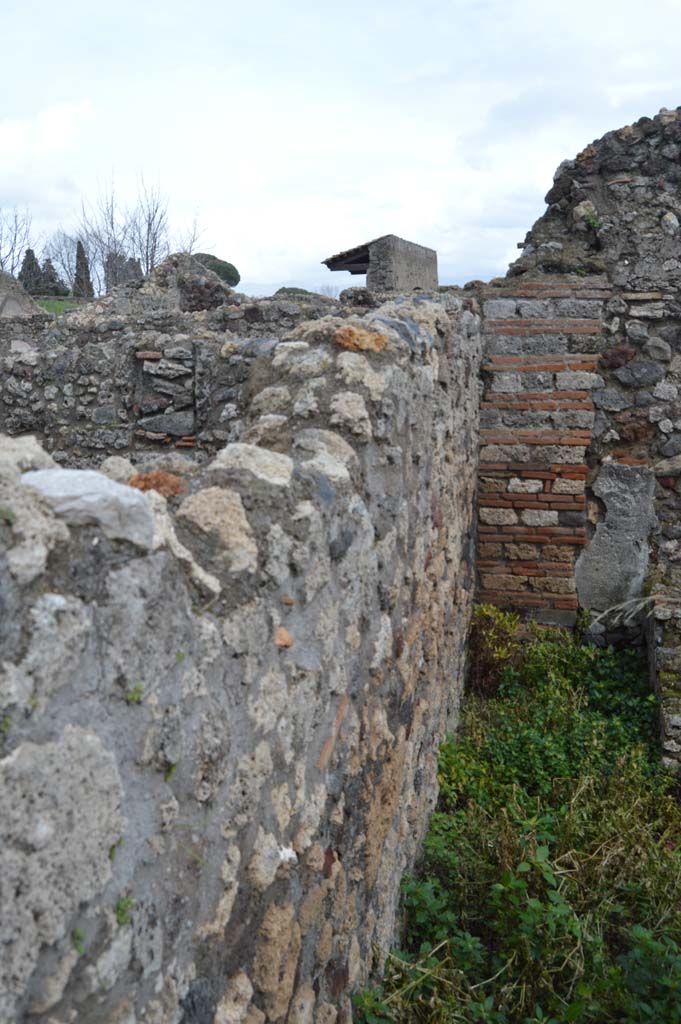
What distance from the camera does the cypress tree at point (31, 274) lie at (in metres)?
24.9

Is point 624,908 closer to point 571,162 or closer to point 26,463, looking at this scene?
point 26,463

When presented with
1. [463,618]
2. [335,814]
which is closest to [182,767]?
[335,814]

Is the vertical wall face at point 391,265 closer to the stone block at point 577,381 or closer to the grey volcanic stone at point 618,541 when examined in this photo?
the stone block at point 577,381

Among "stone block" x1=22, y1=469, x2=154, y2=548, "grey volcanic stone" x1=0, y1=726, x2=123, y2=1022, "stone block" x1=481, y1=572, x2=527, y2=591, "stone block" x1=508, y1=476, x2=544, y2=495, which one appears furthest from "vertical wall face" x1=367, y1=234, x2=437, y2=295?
"grey volcanic stone" x1=0, y1=726, x2=123, y2=1022

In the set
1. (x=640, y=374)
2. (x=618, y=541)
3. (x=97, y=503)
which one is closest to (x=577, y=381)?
(x=640, y=374)

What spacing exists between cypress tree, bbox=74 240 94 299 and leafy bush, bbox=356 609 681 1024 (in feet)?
77.7

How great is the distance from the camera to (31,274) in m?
25.4

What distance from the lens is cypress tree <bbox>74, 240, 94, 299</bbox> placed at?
25922mm

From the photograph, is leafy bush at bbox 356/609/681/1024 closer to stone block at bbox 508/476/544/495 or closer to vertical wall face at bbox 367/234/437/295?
stone block at bbox 508/476/544/495

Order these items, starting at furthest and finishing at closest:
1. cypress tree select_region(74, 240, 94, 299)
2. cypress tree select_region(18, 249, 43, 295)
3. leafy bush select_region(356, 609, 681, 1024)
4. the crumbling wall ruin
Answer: cypress tree select_region(74, 240, 94, 299) → cypress tree select_region(18, 249, 43, 295) → leafy bush select_region(356, 609, 681, 1024) → the crumbling wall ruin

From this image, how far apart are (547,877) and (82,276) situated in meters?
26.0

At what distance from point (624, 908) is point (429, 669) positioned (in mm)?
1133

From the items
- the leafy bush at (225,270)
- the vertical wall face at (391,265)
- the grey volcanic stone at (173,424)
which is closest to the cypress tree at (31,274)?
the leafy bush at (225,270)

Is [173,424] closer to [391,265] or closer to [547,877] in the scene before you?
[547,877]
